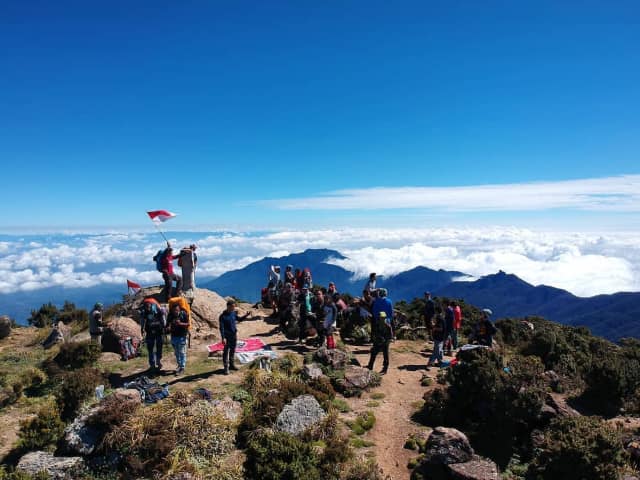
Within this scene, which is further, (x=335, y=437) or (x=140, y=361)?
(x=140, y=361)

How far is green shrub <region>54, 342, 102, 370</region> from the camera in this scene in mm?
12414

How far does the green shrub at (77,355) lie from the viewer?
40.7 feet

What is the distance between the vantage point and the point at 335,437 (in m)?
8.32

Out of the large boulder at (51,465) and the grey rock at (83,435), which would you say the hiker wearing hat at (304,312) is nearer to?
the grey rock at (83,435)

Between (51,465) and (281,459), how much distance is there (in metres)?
4.72

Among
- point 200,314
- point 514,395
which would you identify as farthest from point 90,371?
point 514,395

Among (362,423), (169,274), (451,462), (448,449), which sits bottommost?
(362,423)

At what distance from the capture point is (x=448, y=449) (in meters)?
7.52

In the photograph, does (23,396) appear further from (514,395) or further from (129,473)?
(514,395)

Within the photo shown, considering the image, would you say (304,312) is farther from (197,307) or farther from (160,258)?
(160,258)

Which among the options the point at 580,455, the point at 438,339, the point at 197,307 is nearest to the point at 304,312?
the point at 438,339

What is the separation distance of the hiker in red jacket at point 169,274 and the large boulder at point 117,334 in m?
2.45

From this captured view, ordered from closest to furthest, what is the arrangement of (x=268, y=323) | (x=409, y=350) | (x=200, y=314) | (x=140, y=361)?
(x=140, y=361) → (x=409, y=350) → (x=200, y=314) → (x=268, y=323)

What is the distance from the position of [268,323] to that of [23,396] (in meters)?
10.9
